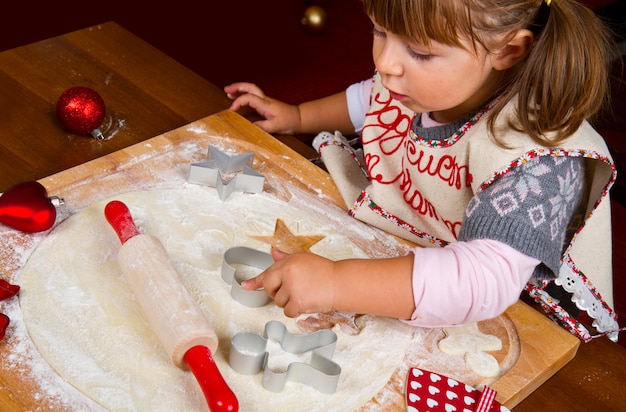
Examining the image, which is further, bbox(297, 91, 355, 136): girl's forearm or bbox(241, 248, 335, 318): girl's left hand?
→ bbox(297, 91, 355, 136): girl's forearm

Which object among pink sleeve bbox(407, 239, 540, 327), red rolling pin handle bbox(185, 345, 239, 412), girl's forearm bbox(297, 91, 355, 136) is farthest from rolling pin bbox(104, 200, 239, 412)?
girl's forearm bbox(297, 91, 355, 136)

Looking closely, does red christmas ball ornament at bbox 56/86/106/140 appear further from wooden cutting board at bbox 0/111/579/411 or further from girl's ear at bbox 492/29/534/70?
girl's ear at bbox 492/29/534/70

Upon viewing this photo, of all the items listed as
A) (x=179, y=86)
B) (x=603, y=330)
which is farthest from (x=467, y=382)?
(x=179, y=86)

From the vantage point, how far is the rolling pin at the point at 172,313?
2.15ft

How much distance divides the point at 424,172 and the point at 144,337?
43 cm

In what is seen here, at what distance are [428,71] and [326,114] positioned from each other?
368 mm

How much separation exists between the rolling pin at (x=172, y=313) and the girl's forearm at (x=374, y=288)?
0.15 meters

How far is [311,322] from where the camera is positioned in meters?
0.79

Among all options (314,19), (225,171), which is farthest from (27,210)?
(314,19)

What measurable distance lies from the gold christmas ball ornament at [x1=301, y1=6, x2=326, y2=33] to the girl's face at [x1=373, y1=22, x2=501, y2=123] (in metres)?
1.22

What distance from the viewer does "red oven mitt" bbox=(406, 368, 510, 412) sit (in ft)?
2.38

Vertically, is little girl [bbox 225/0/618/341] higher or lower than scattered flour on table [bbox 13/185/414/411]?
higher

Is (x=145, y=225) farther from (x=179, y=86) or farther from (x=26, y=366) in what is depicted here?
(x=179, y=86)

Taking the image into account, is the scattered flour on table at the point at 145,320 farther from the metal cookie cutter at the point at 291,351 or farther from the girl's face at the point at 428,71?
the girl's face at the point at 428,71
